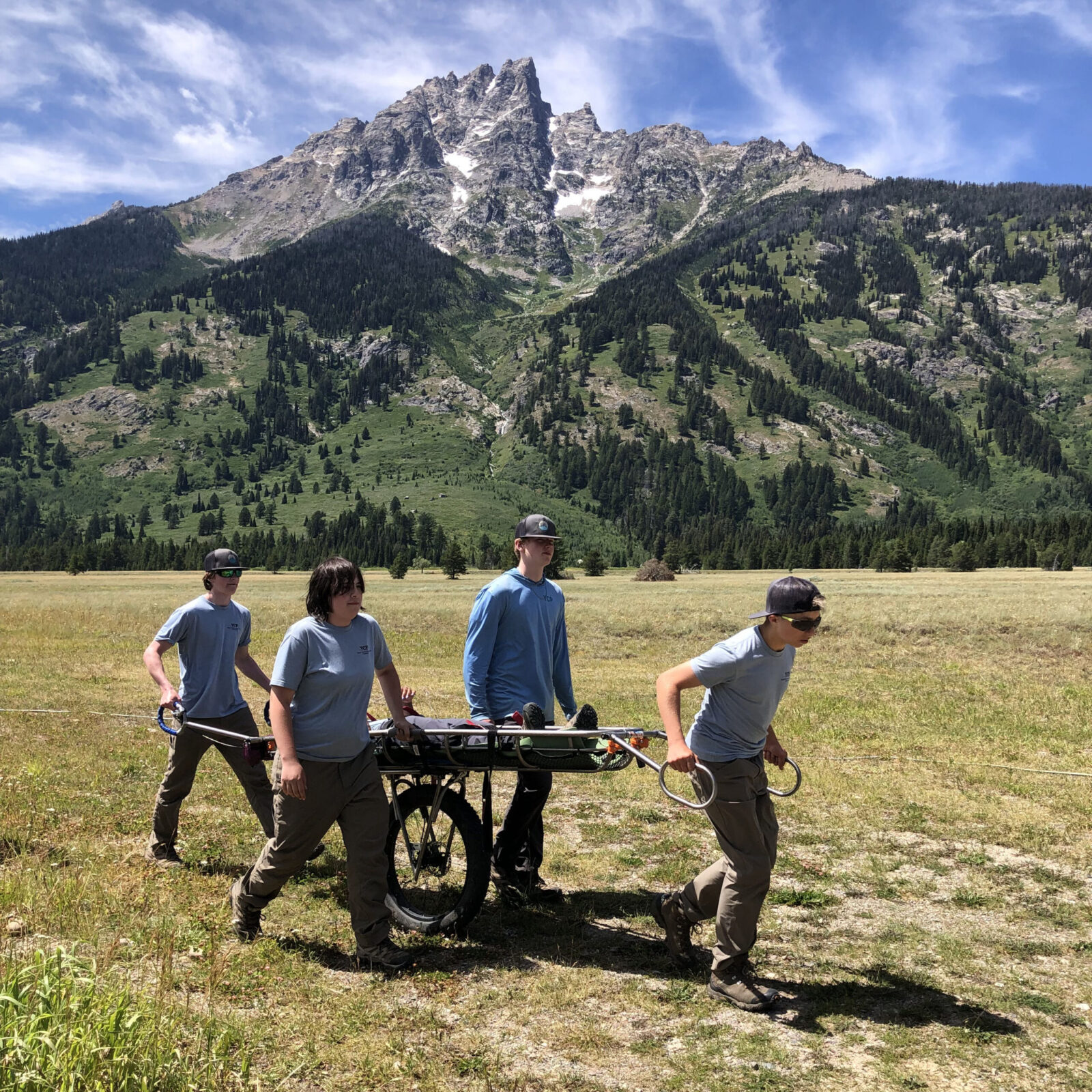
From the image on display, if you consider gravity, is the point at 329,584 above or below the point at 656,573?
above

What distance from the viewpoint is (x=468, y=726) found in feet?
22.3

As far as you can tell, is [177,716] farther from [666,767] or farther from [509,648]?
[666,767]

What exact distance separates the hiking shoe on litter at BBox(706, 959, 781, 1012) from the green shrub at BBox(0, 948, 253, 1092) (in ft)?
11.4

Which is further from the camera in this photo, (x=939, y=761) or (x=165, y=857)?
(x=939, y=761)

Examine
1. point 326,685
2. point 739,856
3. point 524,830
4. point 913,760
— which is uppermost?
point 326,685

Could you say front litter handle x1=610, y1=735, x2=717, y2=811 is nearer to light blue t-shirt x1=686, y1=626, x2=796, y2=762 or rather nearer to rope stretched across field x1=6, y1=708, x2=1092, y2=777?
light blue t-shirt x1=686, y1=626, x2=796, y2=762

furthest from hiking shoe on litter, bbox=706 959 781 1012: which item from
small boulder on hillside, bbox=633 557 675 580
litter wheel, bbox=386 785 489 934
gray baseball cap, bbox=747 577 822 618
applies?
small boulder on hillside, bbox=633 557 675 580

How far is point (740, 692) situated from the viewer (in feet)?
19.5

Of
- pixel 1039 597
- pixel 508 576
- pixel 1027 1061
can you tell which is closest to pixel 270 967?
pixel 508 576

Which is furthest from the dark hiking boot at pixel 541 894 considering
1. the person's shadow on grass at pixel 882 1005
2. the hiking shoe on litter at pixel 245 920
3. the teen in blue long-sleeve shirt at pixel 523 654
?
the hiking shoe on litter at pixel 245 920

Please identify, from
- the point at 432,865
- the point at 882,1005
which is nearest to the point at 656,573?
the point at 432,865

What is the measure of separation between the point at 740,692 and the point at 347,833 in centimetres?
346

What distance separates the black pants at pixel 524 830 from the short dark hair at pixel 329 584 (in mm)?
2790

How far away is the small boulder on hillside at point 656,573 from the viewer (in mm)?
103375
